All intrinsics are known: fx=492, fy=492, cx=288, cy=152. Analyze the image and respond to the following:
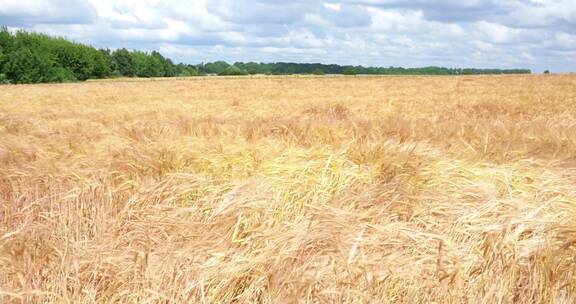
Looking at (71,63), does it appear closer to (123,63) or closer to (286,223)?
(123,63)

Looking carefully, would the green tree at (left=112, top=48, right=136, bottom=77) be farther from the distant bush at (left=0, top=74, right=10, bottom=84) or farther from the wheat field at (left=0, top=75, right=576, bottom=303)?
the wheat field at (left=0, top=75, right=576, bottom=303)

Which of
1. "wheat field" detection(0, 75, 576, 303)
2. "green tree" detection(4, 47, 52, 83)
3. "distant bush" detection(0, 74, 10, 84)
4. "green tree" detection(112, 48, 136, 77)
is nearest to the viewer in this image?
"wheat field" detection(0, 75, 576, 303)

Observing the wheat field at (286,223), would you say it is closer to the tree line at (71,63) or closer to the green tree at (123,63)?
the tree line at (71,63)

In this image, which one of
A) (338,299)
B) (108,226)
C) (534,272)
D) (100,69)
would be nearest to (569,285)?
(534,272)

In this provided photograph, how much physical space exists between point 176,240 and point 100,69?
87.7 m

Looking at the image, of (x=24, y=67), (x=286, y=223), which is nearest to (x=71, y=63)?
(x=24, y=67)

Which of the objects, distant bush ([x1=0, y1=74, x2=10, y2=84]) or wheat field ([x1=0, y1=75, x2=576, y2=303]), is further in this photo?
distant bush ([x1=0, y1=74, x2=10, y2=84])

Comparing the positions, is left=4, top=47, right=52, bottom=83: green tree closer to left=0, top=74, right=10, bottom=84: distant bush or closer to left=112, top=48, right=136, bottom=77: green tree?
left=0, top=74, right=10, bottom=84: distant bush

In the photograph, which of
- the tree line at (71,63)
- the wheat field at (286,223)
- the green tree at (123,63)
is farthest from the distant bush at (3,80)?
the wheat field at (286,223)

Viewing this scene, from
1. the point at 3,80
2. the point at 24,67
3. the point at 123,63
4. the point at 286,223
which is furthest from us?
the point at 123,63

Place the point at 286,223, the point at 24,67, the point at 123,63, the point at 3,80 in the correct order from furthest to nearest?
the point at 123,63 < the point at 24,67 < the point at 3,80 < the point at 286,223

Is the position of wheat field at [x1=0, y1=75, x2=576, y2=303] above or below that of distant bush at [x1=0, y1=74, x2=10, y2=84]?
above

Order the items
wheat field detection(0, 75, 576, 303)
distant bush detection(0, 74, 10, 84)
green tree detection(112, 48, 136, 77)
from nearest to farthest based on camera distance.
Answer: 1. wheat field detection(0, 75, 576, 303)
2. distant bush detection(0, 74, 10, 84)
3. green tree detection(112, 48, 136, 77)

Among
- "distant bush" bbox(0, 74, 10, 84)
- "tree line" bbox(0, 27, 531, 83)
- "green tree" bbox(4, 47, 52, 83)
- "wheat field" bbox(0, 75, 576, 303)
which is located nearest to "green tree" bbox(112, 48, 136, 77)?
"tree line" bbox(0, 27, 531, 83)
